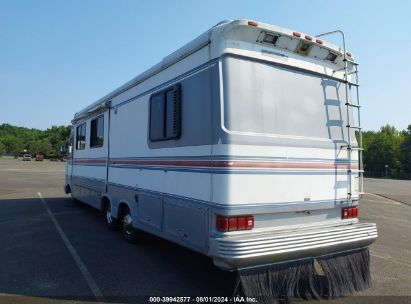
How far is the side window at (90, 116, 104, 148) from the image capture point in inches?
346

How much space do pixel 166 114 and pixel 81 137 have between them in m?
5.90

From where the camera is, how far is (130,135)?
693cm

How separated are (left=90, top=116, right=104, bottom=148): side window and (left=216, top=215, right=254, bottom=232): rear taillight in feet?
17.0

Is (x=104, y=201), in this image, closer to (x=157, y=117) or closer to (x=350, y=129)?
(x=157, y=117)

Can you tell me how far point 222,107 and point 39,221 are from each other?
714 cm

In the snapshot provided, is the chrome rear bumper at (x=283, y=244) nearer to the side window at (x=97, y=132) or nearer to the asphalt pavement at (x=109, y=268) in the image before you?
the asphalt pavement at (x=109, y=268)

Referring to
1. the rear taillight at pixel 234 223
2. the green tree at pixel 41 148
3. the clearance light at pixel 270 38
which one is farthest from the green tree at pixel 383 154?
the green tree at pixel 41 148

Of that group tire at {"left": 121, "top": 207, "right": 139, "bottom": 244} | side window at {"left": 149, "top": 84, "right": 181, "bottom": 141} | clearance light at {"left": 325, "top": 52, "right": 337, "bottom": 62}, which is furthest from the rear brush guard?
tire at {"left": 121, "top": 207, "right": 139, "bottom": 244}

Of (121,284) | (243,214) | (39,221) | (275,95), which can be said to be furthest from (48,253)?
A: (275,95)

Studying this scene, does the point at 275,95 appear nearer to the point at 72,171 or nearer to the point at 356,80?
the point at 356,80

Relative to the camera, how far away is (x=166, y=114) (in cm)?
558

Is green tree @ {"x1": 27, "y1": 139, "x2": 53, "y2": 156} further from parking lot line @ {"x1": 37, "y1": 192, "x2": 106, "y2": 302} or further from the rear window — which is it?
the rear window

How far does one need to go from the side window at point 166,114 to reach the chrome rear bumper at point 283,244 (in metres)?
1.76

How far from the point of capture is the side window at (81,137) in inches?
408
